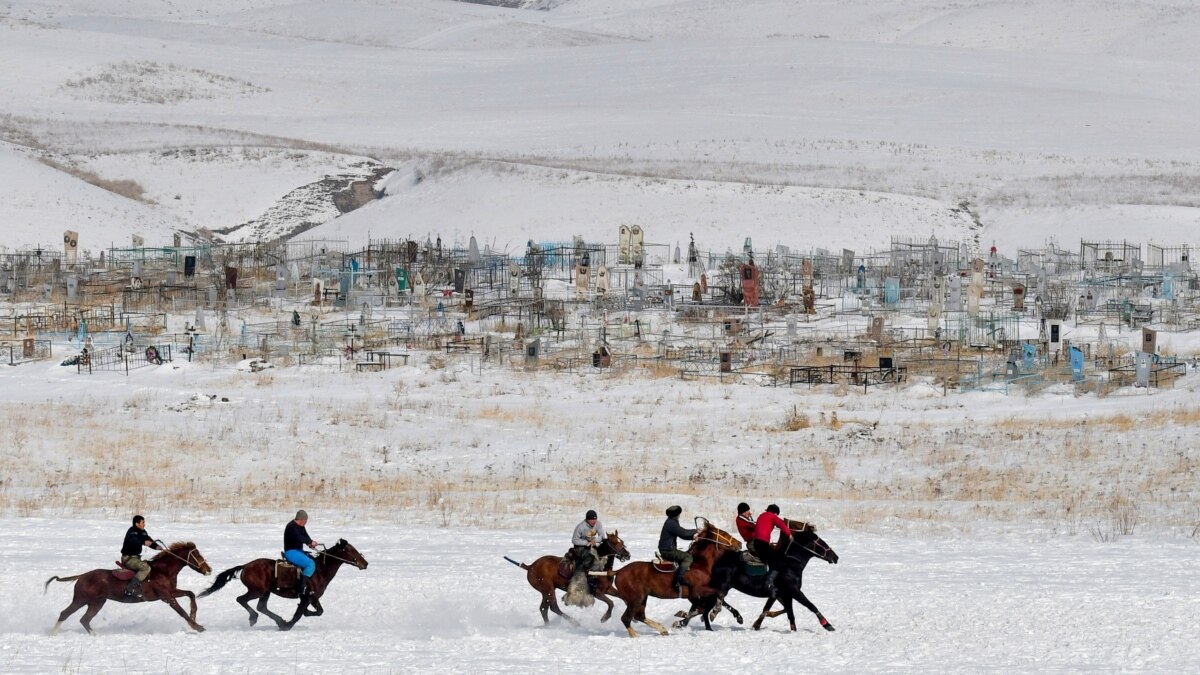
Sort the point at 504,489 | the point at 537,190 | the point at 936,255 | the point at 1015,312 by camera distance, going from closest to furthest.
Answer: the point at 504,489
the point at 1015,312
the point at 936,255
the point at 537,190

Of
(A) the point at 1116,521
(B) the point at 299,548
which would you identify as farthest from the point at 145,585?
(A) the point at 1116,521

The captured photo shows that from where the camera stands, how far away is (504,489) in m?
36.1

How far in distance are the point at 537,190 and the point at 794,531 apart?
71755 mm

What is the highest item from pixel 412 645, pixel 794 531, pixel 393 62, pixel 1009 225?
pixel 393 62

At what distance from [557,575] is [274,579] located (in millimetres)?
3893

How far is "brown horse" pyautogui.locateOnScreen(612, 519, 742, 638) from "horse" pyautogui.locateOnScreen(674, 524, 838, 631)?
14 centimetres

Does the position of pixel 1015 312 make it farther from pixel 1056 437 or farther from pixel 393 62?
pixel 393 62

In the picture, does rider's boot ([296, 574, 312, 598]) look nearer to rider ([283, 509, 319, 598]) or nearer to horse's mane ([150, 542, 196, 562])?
rider ([283, 509, 319, 598])

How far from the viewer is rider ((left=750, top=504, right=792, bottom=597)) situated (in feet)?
70.3

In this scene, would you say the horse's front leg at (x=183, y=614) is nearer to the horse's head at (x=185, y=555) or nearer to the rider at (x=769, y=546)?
the horse's head at (x=185, y=555)

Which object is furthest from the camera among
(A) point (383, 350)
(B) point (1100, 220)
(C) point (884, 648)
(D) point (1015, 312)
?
(B) point (1100, 220)

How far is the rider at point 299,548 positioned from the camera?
21.5 meters

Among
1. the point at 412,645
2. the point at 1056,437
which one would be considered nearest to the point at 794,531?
the point at 412,645

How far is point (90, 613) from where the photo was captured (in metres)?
21.3
